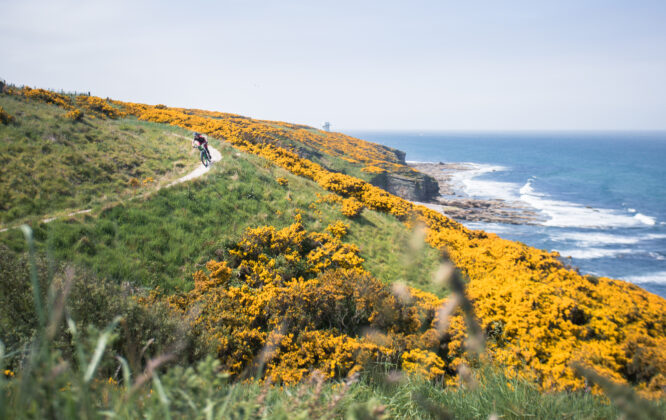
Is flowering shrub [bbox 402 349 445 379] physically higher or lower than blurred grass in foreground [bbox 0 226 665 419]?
lower

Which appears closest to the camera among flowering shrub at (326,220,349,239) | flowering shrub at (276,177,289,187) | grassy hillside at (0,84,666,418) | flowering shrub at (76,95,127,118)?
grassy hillside at (0,84,666,418)

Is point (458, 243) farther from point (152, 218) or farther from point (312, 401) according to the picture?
Answer: point (312, 401)

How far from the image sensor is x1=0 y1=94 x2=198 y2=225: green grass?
423 inches

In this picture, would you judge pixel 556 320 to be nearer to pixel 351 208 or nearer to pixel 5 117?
pixel 351 208

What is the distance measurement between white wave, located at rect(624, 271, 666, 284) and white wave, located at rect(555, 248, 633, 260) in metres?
4.68

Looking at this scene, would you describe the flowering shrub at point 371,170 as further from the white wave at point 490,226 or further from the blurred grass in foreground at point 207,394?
the blurred grass in foreground at point 207,394

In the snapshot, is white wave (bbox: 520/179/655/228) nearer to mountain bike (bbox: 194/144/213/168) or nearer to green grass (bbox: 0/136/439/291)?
green grass (bbox: 0/136/439/291)

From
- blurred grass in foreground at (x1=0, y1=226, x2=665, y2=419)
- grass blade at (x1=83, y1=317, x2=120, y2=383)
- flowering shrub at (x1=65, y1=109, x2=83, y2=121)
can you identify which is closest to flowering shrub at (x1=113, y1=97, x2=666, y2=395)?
blurred grass in foreground at (x1=0, y1=226, x2=665, y2=419)

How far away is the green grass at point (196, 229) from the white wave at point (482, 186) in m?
57.9

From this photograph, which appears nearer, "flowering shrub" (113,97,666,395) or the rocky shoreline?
"flowering shrub" (113,97,666,395)

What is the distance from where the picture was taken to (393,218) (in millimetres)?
20047

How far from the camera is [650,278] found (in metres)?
32.2

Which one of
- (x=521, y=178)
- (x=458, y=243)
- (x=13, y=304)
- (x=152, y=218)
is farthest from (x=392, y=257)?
(x=521, y=178)

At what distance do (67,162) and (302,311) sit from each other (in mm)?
13733
